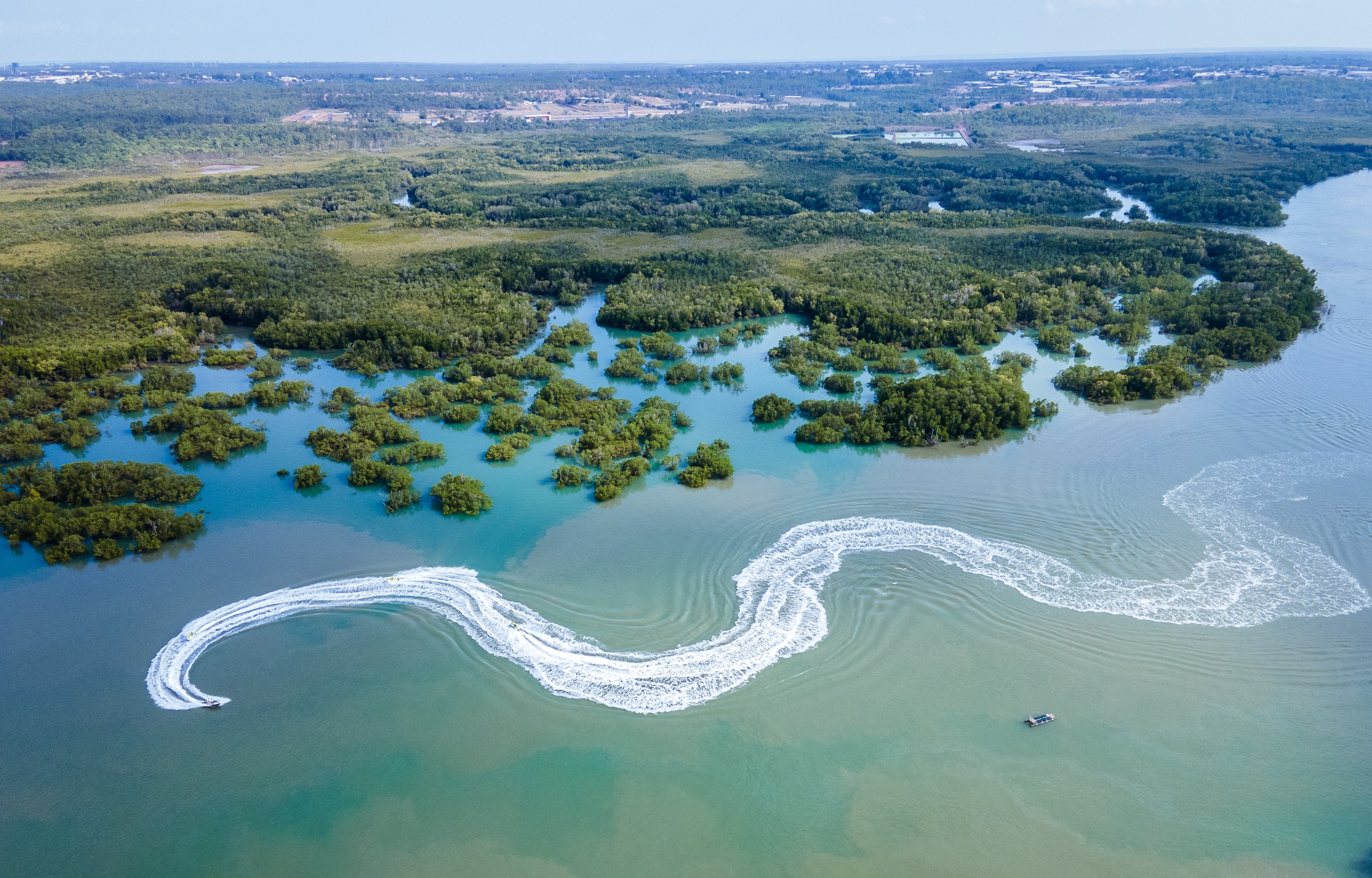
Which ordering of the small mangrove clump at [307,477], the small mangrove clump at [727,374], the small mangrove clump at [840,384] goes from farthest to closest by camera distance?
the small mangrove clump at [727,374] → the small mangrove clump at [840,384] → the small mangrove clump at [307,477]

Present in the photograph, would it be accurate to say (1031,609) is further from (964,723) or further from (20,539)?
(20,539)

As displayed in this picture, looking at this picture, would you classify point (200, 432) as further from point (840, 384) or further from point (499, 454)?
point (840, 384)

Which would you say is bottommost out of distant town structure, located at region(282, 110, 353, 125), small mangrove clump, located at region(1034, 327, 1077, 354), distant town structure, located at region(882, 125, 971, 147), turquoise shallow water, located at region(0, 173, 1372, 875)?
turquoise shallow water, located at region(0, 173, 1372, 875)

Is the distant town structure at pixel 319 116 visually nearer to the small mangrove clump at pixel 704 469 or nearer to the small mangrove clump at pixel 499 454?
the small mangrove clump at pixel 499 454

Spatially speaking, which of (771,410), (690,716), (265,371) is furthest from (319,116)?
(690,716)

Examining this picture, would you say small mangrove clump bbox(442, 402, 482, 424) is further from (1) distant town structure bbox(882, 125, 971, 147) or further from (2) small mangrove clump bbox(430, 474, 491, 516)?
(1) distant town structure bbox(882, 125, 971, 147)

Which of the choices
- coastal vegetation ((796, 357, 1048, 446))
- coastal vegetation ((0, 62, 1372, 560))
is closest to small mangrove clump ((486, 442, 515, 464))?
coastal vegetation ((0, 62, 1372, 560))

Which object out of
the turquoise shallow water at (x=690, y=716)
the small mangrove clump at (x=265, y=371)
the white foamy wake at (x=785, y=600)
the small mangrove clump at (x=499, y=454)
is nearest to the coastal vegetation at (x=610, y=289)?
the small mangrove clump at (x=265, y=371)
